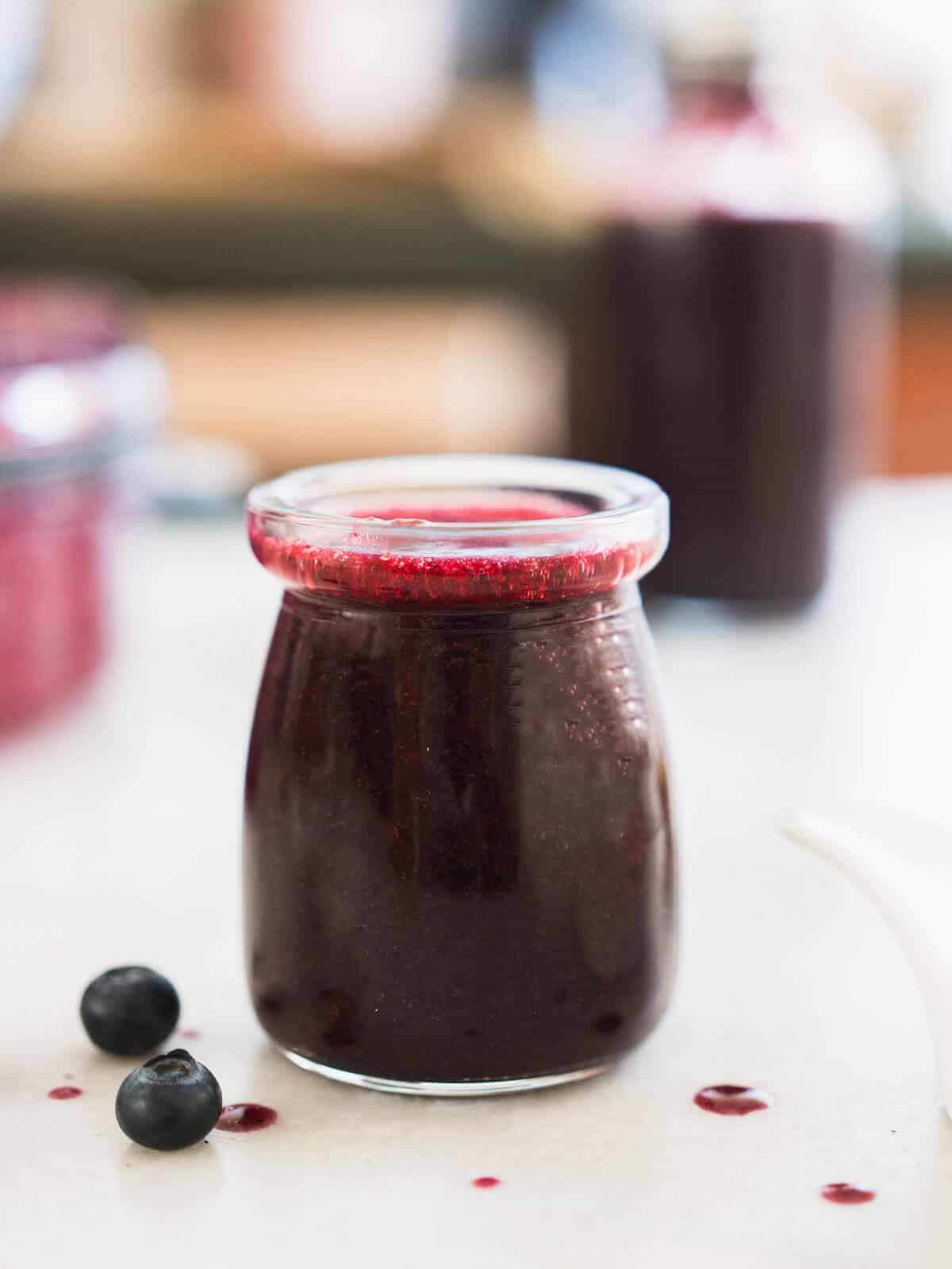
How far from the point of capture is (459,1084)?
2.00 ft

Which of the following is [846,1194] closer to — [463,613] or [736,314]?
[463,613]

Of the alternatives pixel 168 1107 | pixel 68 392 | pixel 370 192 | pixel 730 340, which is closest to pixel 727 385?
pixel 730 340

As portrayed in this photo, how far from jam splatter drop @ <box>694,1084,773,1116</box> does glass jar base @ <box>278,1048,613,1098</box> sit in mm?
38

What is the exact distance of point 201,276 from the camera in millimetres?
3203

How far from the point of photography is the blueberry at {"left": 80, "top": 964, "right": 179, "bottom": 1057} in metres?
0.65

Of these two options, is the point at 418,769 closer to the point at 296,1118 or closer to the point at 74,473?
the point at 296,1118

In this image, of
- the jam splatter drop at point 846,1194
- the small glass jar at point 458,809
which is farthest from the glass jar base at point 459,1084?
the jam splatter drop at point 846,1194

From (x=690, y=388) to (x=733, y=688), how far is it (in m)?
0.23

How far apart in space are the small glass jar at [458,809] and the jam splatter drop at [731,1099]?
33mm

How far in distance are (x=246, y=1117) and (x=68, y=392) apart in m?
0.58

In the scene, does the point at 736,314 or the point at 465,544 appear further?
the point at 736,314

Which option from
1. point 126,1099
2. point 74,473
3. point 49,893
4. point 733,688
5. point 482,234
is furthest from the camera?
point 482,234


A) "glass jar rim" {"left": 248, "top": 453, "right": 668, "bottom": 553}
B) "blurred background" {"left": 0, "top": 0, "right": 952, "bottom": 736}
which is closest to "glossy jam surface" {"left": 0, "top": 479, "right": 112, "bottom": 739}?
"glass jar rim" {"left": 248, "top": 453, "right": 668, "bottom": 553}

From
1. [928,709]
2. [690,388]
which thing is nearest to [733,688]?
[928,709]
